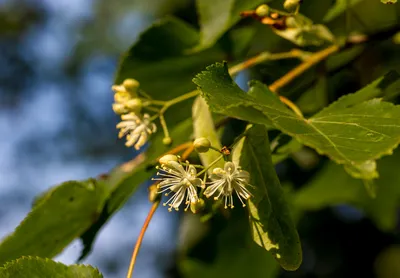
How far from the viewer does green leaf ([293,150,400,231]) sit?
161 centimetres

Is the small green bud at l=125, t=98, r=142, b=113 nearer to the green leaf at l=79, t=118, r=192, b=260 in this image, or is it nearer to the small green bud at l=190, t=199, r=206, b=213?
the green leaf at l=79, t=118, r=192, b=260

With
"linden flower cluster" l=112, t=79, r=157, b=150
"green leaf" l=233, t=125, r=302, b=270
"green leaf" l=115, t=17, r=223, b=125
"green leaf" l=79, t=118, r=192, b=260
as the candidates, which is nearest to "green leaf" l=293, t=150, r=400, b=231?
"green leaf" l=115, t=17, r=223, b=125

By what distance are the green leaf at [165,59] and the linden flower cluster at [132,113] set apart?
252 mm

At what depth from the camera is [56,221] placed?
38.1 inches

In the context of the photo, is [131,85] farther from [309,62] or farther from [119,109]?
[309,62]

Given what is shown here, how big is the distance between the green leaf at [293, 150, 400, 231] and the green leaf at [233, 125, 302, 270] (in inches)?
33.9

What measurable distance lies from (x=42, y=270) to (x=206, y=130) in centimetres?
29

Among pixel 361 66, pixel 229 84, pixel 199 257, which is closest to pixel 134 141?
pixel 229 84

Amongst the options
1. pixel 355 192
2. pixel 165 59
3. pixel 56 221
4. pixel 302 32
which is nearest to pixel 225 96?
pixel 302 32

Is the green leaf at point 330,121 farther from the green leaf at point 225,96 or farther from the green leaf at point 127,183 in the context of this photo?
the green leaf at point 127,183

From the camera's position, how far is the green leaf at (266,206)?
71 cm

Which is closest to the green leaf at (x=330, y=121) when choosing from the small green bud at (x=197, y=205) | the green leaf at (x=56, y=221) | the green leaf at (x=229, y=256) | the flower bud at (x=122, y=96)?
the small green bud at (x=197, y=205)

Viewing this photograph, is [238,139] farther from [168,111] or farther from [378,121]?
[168,111]

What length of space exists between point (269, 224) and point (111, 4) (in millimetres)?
2992
